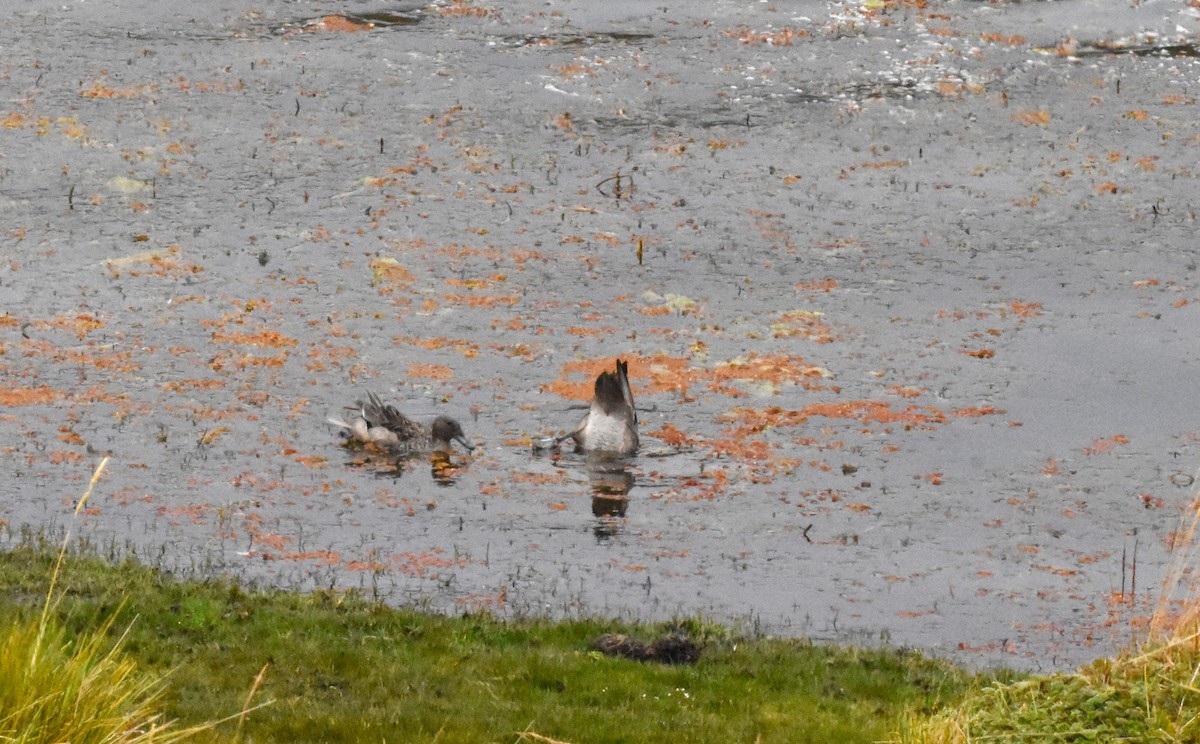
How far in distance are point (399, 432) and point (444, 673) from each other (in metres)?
5.93

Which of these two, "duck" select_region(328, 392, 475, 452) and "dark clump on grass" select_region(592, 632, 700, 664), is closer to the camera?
"dark clump on grass" select_region(592, 632, 700, 664)

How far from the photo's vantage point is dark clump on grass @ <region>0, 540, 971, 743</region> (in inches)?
Answer: 408

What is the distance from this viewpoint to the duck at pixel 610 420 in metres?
17.0

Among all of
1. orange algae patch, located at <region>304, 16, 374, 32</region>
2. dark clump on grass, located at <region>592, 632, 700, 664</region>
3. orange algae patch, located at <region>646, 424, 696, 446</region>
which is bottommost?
dark clump on grass, located at <region>592, 632, 700, 664</region>

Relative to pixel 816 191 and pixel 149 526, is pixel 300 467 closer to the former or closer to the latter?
pixel 149 526

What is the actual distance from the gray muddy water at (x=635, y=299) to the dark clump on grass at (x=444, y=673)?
1013mm

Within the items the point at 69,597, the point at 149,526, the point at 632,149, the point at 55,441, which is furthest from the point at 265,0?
the point at 69,597

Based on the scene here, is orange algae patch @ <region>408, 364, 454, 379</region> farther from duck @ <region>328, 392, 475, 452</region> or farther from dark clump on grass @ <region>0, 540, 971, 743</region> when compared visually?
dark clump on grass @ <region>0, 540, 971, 743</region>

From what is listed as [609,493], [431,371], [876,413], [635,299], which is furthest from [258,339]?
[876,413]

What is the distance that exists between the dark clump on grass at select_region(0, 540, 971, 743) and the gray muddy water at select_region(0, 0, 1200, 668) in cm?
101

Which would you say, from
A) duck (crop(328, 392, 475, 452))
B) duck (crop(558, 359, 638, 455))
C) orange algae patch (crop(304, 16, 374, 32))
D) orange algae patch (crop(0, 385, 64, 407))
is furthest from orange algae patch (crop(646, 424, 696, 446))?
orange algae patch (crop(304, 16, 374, 32))

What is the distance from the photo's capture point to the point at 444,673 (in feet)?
37.4

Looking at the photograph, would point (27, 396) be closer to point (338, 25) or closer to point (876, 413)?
point (876, 413)

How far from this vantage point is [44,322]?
19.9 m
